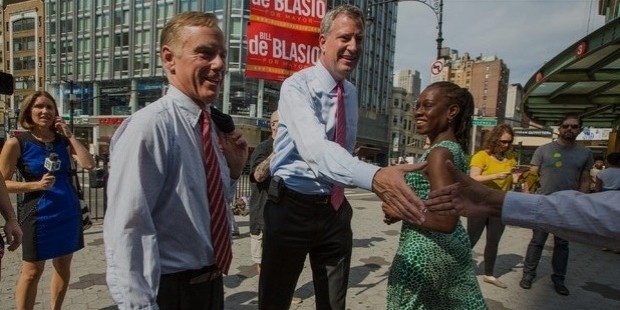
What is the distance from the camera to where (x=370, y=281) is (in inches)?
189

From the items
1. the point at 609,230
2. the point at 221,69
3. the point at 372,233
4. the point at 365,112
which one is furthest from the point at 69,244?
the point at 365,112

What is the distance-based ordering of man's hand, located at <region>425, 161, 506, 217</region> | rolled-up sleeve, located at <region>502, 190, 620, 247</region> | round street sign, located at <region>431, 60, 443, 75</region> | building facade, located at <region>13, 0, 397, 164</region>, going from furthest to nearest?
building facade, located at <region>13, 0, 397, 164</region>
round street sign, located at <region>431, 60, 443, 75</region>
man's hand, located at <region>425, 161, 506, 217</region>
rolled-up sleeve, located at <region>502, 190, 620, 247</region>

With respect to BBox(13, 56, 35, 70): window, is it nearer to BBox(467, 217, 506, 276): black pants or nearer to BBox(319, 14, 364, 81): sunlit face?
BBox(467, 217, 506, 276): black pants

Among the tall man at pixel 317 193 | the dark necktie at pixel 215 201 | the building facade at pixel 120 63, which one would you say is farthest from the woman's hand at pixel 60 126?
the building facade at pixel 120 63

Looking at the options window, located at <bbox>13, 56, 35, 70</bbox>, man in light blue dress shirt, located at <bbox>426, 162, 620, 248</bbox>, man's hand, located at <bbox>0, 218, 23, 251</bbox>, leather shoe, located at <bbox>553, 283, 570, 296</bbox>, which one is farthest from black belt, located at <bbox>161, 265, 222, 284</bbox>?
window, located at <bbox>13, 56, 35, 70</bbox>

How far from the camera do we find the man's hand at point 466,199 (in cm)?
126

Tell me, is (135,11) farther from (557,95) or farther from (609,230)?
(609,230)

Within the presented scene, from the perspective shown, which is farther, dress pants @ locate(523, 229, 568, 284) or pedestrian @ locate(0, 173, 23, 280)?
dress pants @ locate(523, 229, 568, 284)

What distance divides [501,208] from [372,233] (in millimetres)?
6876

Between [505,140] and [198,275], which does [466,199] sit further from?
[505,140]

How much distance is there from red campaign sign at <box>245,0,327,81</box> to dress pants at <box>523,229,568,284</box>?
13.2 feet

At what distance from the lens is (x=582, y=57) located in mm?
6582

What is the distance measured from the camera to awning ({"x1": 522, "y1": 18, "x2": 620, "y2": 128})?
6254 mm

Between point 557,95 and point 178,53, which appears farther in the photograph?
point 557,95
